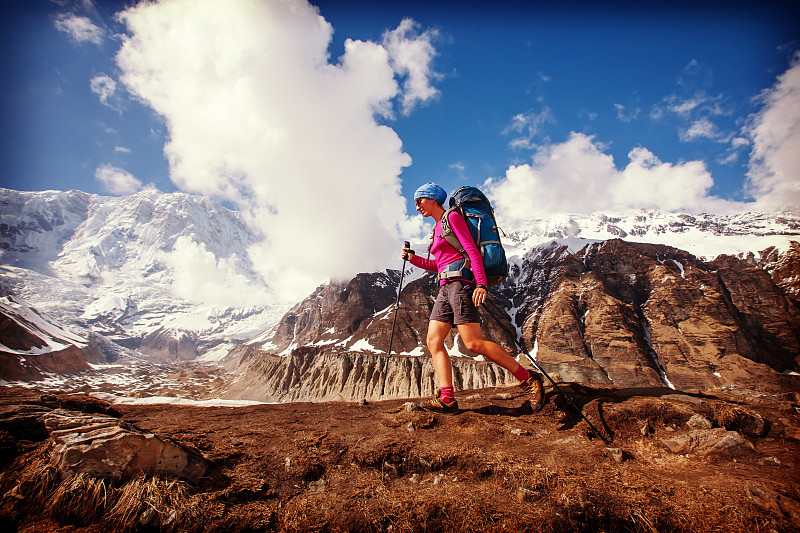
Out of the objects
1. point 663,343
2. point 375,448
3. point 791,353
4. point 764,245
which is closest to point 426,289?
point 663,343

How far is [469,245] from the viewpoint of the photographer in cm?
493

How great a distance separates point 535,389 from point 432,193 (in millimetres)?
3620

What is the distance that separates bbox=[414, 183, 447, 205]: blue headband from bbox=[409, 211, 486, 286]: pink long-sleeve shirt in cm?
50

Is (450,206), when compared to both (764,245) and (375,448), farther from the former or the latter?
(764,245)

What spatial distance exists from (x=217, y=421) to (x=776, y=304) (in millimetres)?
132149

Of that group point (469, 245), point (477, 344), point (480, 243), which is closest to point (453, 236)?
point (469, 245)

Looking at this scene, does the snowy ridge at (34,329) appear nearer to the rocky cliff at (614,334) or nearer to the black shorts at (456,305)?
the rocky cliff at (614,334)

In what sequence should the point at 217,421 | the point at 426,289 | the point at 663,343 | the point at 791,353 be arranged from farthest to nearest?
the point at 426,289
the point at 663,343
the point at 791,353
the point at 217,421

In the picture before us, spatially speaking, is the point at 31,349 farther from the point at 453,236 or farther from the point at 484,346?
the point at 484,346

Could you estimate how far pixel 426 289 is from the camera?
12262cm

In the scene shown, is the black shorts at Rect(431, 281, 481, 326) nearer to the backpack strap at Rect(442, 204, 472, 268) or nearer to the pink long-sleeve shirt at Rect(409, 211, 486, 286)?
the pink long-sleeve shirt at Rect(409, 211, 486, 286)

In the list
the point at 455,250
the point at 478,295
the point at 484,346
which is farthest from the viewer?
the point at 455,250

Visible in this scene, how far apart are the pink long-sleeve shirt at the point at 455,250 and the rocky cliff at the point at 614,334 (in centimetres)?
6242

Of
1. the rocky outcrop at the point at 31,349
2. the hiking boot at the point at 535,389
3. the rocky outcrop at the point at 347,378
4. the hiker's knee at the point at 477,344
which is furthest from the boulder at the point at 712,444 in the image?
the rocky outcrop at the point at 31,349
